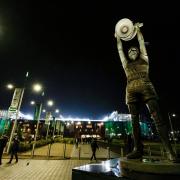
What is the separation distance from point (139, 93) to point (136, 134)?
46.2 inches

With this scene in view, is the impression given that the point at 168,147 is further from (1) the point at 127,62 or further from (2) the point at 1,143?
(2) the point at 1,143

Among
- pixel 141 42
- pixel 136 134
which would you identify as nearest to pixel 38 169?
pixel 136 134

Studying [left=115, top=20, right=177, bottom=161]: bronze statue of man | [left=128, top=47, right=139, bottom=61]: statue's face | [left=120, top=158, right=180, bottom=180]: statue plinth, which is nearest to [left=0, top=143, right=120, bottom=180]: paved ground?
[left=115, top=20, right=177, bottom=161]: bronze statue of man

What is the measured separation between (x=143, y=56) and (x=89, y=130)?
5020 inches

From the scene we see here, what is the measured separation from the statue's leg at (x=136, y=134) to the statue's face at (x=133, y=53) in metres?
1.48

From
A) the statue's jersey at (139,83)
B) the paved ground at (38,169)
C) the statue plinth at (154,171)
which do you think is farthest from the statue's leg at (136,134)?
the paved ground at (38,169)

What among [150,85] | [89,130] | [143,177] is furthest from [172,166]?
[89,130]

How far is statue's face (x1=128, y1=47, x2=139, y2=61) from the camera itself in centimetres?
563

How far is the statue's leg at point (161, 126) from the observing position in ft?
14.4

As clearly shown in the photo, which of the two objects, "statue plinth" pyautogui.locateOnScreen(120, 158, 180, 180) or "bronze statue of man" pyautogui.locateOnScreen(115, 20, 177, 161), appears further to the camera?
"bronze statue of man" pyautogui.locateOnScreen(115, 20, 177, 161)

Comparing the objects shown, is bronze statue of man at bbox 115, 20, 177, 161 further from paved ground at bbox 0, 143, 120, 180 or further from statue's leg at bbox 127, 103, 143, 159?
paved ground at bbox 0, 143, 120, 180

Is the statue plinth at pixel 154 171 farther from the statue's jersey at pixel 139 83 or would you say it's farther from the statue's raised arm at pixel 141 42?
the statue's raised arm at pixel 141 42

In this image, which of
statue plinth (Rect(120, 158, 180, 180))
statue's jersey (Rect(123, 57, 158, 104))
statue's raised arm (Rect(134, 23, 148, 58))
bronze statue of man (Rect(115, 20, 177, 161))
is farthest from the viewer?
statue's raised arm (Rect(134, 23, 148, 58))

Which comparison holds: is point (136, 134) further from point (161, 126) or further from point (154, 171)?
point (154, 171)
